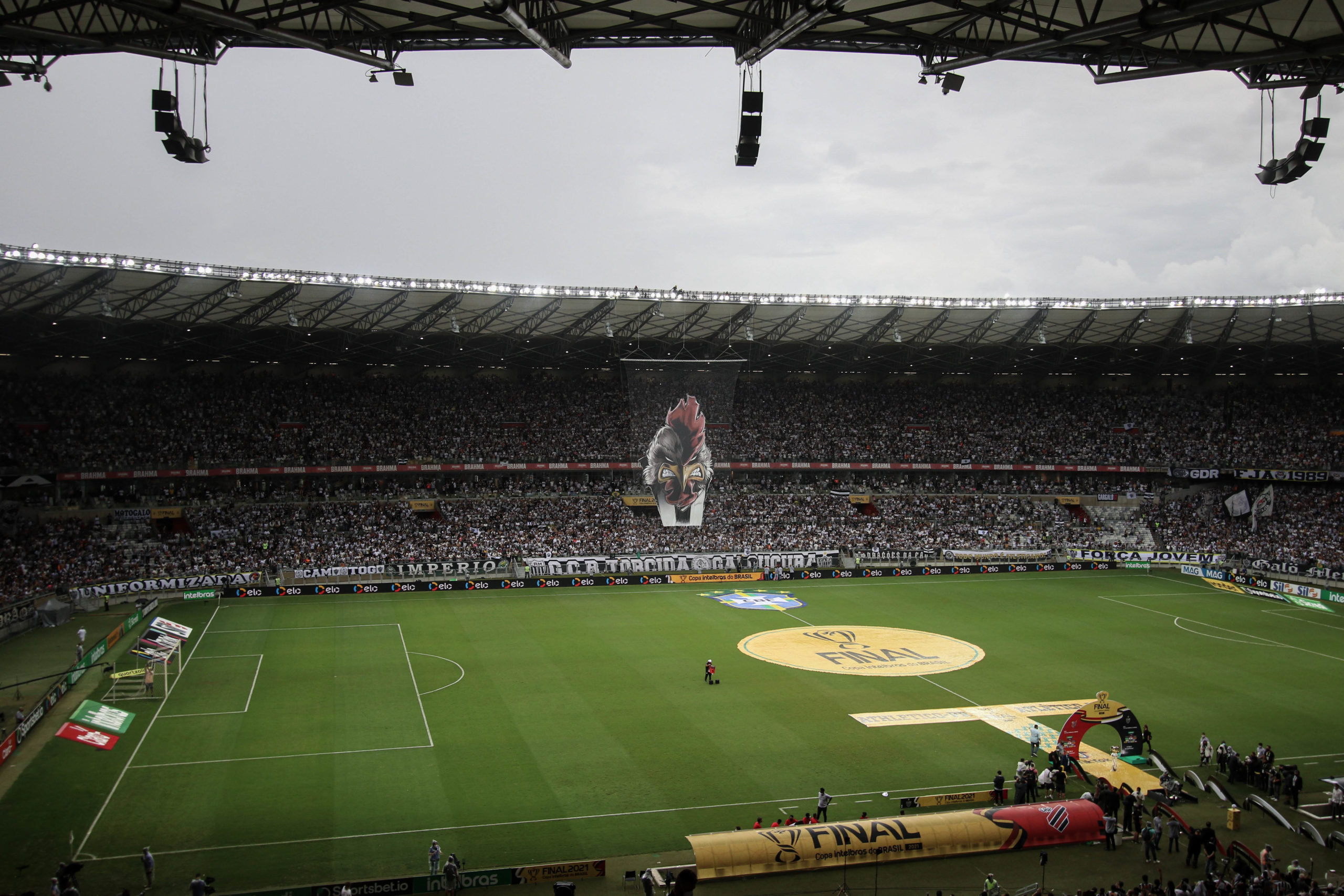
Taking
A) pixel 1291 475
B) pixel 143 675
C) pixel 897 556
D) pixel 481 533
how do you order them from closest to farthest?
1. pixel 143 675
2. pixel 481 533
3. pixel 897 556
4. pixel 1291 475

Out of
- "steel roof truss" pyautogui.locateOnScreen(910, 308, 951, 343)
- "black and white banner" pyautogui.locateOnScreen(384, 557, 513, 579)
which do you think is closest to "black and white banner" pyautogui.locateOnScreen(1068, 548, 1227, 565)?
"steel roof truss" pyautogui.locateOnScreen(910, 308, 951, 343)

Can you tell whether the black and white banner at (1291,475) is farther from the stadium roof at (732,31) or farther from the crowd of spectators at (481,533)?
the stadium roof at (732,31)

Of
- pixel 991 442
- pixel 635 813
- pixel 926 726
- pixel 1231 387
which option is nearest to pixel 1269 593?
pixel 991 442

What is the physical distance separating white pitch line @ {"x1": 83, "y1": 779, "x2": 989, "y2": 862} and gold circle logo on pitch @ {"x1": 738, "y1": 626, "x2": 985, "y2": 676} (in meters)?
11.4

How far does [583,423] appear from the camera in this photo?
6862cm

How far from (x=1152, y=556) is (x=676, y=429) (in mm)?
33043

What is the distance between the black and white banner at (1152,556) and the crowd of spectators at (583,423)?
32.0 ft

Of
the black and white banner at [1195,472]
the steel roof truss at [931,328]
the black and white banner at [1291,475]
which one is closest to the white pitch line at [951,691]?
the steel roof truss at [931,328]

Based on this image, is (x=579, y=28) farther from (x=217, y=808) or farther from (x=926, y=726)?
(x=926, y=726)

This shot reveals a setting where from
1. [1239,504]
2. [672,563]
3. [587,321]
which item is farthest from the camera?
[1239,504]

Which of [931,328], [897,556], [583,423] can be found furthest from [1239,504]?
[583,423]

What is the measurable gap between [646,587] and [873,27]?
134 ft

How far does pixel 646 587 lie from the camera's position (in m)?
54.2

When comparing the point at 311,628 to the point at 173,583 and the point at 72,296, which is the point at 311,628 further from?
the point at 72,296
